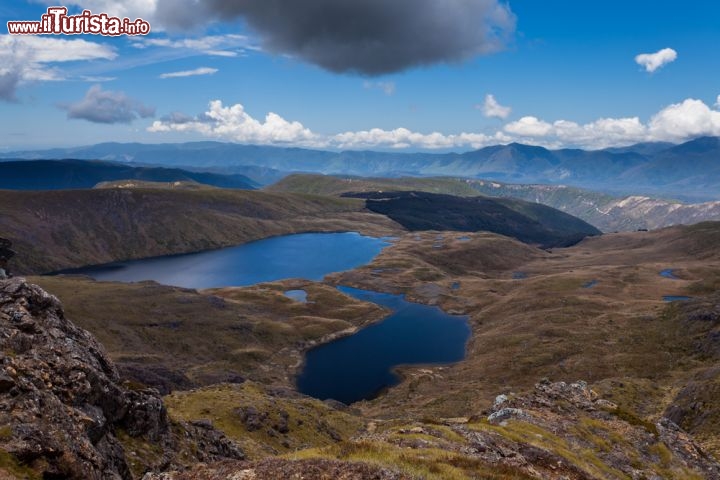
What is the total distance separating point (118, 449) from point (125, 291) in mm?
180242

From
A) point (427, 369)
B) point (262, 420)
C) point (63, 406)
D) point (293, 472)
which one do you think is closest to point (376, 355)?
point (427, 369)

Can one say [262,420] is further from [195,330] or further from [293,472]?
[195,330]

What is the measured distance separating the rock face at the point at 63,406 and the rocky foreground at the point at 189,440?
0.07 meters

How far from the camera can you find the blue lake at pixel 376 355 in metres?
133

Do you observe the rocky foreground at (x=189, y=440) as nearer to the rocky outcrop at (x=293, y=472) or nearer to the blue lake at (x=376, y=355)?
the rocky outcrop at (x=293, y=472)

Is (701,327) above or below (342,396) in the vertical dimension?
above

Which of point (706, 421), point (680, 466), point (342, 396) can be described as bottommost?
point (342, 396)

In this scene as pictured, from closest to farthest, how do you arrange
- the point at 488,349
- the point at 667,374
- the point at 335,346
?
the point at 667,374, the point at 488,349, the point at 335,346

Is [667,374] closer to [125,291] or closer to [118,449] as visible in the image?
[118,449]

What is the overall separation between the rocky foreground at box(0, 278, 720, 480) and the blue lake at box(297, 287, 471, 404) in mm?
86331

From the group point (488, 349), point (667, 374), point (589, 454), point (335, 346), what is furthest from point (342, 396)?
point (589, 454)

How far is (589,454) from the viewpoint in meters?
40.1

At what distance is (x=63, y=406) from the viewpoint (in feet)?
80.4

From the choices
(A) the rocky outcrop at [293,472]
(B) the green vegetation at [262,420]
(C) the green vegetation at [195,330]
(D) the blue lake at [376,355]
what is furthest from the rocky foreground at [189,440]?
(D) the blue lake at [376,355]
